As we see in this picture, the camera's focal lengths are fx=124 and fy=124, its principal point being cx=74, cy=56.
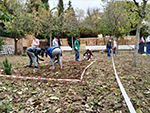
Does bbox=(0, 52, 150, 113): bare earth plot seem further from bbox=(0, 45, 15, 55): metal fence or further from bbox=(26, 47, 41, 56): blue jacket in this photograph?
bbox=(0, 45, 15, 55): metal fence

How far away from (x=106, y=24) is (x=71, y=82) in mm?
11528

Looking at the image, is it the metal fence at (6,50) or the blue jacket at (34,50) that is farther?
the metal fence at (6,50)

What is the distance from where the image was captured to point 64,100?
2990 mm

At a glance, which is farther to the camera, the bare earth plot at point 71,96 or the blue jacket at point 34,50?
the blue jacket at point 34,50

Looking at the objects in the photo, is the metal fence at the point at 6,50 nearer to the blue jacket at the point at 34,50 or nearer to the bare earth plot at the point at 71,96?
the blue jacket at the point at 34,50

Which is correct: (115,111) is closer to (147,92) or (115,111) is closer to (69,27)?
(147,92)

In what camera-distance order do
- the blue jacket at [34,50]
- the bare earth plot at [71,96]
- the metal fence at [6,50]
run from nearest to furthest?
1. the bare earth plot at [71,96]
2. the blue jacket at [34,50]
3. the metal fence at [6,50]

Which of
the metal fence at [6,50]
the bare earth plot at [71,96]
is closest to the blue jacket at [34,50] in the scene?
the bare earth plot at [71,96]

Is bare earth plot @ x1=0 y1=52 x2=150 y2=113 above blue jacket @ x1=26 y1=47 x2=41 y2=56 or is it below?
below

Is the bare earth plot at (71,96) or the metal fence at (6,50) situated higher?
the metal fence at (6,50)

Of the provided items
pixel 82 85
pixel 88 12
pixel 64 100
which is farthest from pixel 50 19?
pixel 88 12

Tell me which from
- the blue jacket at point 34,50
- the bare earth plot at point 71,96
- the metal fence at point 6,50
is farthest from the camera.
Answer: the metal fence at point 6,50

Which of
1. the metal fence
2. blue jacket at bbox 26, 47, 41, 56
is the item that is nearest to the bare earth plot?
blue jacket at bbox 26, 47, 41, 56

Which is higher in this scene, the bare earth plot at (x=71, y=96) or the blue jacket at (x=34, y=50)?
the blue jacket at (x=34, y=50)
